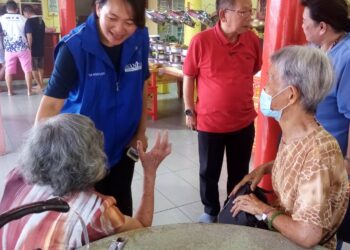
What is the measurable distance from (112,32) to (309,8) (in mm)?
996

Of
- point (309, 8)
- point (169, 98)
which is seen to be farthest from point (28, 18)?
point (309, 8)

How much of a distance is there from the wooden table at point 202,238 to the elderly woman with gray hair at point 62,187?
0.21 feet

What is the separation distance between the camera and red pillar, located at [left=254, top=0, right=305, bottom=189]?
202 cm

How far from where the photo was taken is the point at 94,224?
112 centimetres

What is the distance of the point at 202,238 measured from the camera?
1188 mm

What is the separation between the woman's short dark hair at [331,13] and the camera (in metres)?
1.73

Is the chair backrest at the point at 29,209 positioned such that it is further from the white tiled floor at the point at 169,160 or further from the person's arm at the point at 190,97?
the person's arm at the point at 190,97

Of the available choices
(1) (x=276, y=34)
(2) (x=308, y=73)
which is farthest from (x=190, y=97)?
(2) (x=308, y=73)

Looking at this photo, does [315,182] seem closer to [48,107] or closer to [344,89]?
[344,89]

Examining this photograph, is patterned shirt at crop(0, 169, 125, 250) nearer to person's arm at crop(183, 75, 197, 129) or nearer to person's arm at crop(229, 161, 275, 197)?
person's arm at crop(229, 161, 275, 197)

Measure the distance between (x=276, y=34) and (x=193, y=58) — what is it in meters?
0.53

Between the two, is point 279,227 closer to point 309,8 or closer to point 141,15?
point 141,15

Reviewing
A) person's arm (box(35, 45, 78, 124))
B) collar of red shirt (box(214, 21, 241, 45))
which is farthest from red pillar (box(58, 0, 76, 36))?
person's arm (box(35, 45, 78, 124))

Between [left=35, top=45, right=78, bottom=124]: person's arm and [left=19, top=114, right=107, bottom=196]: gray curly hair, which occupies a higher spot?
[left=35, top=45, right=78, bottom=124]: person's arm
